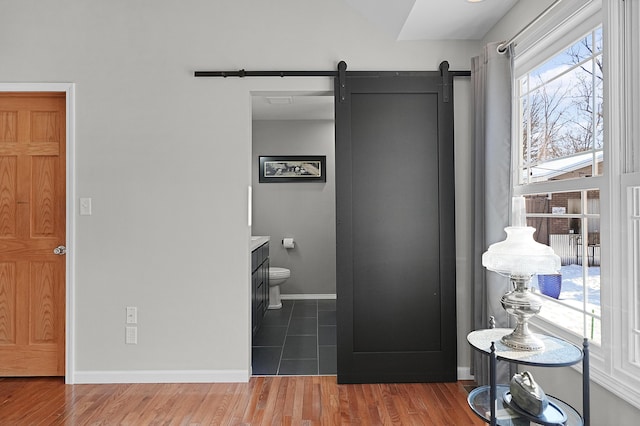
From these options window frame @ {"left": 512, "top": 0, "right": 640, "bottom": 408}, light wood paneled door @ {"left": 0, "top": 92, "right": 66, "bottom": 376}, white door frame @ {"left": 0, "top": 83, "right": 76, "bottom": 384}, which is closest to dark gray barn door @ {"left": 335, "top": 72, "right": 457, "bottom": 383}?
window frame @ {"left": 512, "top": 0, "right": 640, "bottom": 408}

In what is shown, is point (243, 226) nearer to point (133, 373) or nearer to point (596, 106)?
point (133, 373)

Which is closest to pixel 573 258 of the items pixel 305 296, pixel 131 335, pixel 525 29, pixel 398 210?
pixel 398 210

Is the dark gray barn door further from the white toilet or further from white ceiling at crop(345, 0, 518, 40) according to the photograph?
the white toilet

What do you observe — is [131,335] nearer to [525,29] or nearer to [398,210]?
[398,210]

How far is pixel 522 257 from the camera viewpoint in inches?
64.7

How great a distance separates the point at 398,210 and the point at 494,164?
0.69 m

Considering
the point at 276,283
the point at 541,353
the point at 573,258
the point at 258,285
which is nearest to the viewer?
the point at 541,353

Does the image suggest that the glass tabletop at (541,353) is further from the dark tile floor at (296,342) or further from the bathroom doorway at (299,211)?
the bathroom doorway at (299,211)

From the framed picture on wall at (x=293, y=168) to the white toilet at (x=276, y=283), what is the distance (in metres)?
1.25

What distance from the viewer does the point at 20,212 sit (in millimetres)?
2855

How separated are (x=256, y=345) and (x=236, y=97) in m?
Answer: 2.09

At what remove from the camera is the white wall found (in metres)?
2.79

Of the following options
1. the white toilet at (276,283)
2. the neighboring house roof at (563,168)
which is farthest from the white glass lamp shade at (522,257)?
the white toilet at (276,283)

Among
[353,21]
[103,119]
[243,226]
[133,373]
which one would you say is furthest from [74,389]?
[353,21]
